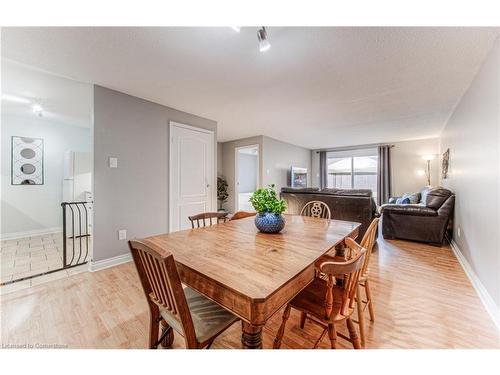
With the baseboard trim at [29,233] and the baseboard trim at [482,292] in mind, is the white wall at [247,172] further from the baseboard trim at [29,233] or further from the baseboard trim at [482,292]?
the baseboard trim at [482,292]

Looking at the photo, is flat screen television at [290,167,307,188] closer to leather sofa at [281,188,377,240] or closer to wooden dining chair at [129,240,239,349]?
leather sofa at [281,188,377,240]

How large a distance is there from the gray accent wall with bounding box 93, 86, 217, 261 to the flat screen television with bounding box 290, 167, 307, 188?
→ 13.3 ft

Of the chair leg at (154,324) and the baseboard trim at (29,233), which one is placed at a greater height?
the chair leg at (154,324)

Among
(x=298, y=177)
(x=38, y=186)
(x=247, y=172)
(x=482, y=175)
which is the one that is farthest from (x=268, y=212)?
(x=247, y=172)

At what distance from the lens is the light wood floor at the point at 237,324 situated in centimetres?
140

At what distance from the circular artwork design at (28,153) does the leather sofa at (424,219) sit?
6797 millimetres

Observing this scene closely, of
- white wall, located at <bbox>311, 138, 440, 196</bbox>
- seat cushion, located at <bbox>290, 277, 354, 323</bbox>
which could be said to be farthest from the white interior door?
white wall, located at <bbox>311, 138, 440, 196</bbox>

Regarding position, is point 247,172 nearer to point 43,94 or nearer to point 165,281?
point 43,94

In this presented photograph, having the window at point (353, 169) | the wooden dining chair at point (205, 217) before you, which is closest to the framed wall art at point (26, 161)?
the wooden dining chair at point (205, 217)

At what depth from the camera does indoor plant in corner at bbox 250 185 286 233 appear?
5.07 ft
